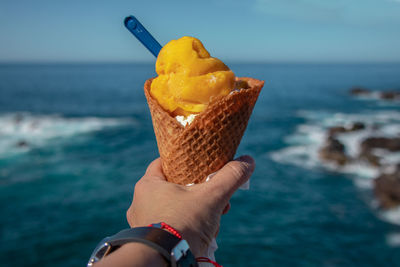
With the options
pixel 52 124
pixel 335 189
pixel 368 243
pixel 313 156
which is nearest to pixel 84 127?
pixel 52 124

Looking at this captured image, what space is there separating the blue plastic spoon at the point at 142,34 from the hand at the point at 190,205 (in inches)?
47.4

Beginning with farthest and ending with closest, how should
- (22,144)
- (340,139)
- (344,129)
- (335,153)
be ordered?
(344,129) → (22,144) → (340,139) → (335,153)

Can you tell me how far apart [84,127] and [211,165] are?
29.6m

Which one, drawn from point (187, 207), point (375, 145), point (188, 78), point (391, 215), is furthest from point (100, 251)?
point (375, 145)

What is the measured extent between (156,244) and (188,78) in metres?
1.41

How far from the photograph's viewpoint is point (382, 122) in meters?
28.8

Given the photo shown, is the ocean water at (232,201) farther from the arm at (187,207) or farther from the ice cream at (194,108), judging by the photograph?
the arm at (187,207)

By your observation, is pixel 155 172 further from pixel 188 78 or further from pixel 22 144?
pixel 22 144

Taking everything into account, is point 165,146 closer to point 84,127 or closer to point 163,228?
point 163,228

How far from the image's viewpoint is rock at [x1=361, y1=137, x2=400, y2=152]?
19.9m

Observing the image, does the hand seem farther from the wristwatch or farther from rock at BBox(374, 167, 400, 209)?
rock at BBox(374, 167, 400, 209)

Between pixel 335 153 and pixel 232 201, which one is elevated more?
pixel 335 153

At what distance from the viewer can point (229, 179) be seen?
2.31 m

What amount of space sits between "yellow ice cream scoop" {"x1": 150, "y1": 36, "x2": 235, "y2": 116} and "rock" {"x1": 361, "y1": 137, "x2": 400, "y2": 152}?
20461 mm
